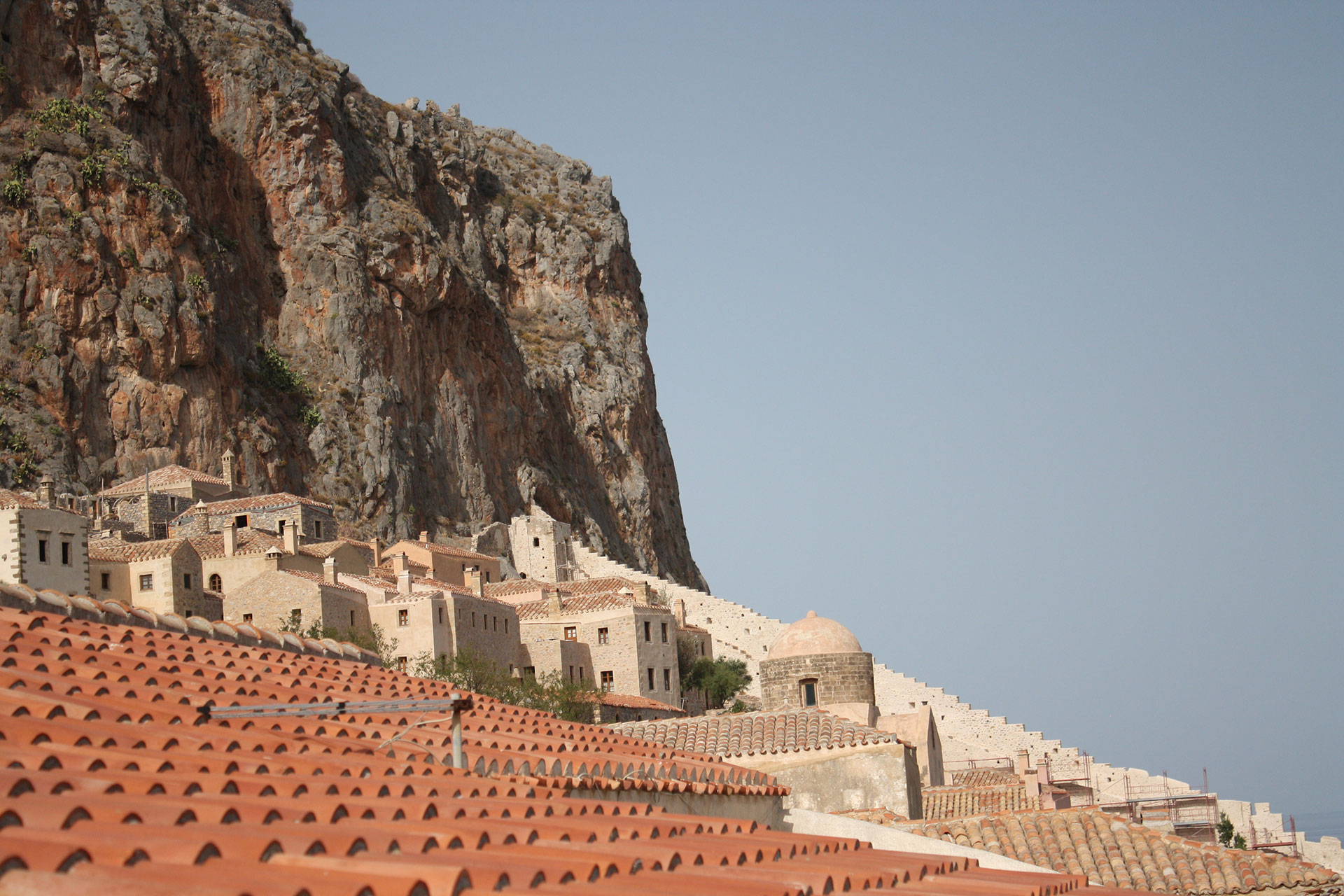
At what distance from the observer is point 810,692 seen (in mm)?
28594

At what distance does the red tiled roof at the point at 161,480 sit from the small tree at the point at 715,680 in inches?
911

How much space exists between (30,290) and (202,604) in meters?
27.5

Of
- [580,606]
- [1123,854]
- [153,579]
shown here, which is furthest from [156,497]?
[1123,854]

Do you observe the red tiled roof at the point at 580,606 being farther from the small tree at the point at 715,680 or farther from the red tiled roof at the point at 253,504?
the red tiled roof at the point at 253,504

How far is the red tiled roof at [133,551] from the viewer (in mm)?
47344

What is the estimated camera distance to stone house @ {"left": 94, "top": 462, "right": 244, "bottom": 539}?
5838cm

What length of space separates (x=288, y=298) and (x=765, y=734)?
228ft

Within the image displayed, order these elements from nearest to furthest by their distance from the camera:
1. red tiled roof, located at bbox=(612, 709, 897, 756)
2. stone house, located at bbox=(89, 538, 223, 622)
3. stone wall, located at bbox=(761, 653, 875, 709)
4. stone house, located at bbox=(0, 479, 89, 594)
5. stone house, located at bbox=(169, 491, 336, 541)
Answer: red tiled roof, located at bbox=(612, 709, 897, 756) → stone wall, located at bbox=(761, 653, 875, 709) → stone house, located at bbox=(0, 479, 89, 594) → stone house, located at bbox=(89, 538, 223, 622) → stone house, located at bbox=(169, 491, 336, 541)

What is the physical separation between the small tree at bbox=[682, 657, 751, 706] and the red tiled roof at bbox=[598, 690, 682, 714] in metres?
5.41

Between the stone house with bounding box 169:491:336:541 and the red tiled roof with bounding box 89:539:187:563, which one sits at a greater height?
the stone house with bounding box 169:491:336:541

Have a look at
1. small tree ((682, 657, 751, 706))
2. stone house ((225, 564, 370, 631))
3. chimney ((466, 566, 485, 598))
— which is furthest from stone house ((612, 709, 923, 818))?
chimney ((466, 566, 485, 598))

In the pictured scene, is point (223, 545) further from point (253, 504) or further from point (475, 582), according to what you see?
point (475, 582)

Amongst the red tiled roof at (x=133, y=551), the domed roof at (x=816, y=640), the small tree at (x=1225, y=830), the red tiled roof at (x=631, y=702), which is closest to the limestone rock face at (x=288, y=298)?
the red tiled roof at (x=133, y=551)

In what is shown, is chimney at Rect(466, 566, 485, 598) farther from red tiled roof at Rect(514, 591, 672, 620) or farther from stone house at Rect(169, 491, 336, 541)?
stone house at Rect(169, 491, 336, 541)
